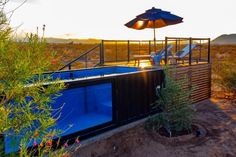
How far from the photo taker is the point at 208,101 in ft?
26.9

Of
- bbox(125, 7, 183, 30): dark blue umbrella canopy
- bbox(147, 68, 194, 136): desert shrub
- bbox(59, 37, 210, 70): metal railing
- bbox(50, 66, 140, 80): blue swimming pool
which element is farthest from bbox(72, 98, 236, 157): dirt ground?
bbox(125, 7, 183, 30): dark blue umbrella canopy

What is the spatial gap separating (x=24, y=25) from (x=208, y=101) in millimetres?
7431

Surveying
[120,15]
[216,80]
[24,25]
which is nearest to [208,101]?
[216,80]

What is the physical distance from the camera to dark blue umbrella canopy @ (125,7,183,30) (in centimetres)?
865

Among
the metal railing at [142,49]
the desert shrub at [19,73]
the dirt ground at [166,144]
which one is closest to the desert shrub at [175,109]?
the dirt ground at [166,144]

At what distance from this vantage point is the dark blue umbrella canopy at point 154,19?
8650 mm

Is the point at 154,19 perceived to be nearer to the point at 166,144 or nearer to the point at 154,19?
the point at 154,19

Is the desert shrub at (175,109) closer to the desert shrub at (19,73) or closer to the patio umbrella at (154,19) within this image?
the patio umbrella at (154,19)

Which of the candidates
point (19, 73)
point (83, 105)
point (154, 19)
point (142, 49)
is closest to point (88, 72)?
point (83, 105)

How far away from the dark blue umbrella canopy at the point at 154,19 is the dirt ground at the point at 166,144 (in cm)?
431

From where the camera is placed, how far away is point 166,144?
490 centimetres

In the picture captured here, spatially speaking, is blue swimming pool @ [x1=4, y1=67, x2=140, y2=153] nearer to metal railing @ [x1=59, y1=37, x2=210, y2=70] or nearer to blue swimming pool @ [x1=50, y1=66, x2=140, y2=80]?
blue swimming pool @ [x1=50, y1=66, x2=140, y2=80]

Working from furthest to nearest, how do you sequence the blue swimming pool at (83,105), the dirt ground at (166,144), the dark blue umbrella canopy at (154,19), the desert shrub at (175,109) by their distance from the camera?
the dark blue umbrella canopy at (154,19) → the blue swimming pool at (83,105) → the desert shrub at (175,109) → the dirt ground at (166,144)

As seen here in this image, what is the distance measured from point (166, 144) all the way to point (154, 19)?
17.0 ft
